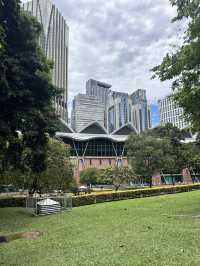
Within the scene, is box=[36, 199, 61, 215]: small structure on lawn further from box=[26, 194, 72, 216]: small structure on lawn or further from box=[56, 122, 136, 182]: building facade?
box=[56, 122, 136, 182]: building facade

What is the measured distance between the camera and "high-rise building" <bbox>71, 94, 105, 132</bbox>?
125m

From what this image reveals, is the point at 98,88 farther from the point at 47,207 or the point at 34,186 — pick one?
the point at 47,207

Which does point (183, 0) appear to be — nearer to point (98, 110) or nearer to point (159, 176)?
point (159, 176)

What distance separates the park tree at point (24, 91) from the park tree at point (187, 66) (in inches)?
241

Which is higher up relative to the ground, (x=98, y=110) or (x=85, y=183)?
(x=98, y=110)

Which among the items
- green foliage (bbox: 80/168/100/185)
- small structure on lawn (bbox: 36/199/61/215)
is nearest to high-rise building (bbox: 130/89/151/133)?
green foliage (bbox: 80/168/100/185)

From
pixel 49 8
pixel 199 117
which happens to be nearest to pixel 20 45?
pixel 199 117

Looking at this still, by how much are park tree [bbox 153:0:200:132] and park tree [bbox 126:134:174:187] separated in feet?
110

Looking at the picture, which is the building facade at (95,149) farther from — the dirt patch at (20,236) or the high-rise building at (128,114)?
the dirt patch at (20,236)

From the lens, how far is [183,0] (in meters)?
11.9

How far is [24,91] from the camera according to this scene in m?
15.0

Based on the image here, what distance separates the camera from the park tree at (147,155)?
156ft

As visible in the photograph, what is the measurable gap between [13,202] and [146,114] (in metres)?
105

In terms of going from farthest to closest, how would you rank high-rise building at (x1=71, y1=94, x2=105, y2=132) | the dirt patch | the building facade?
Answer: high-rise building at (x1=71, y1=94, x2=105, y2=132) → the building facade → the dirt patch
